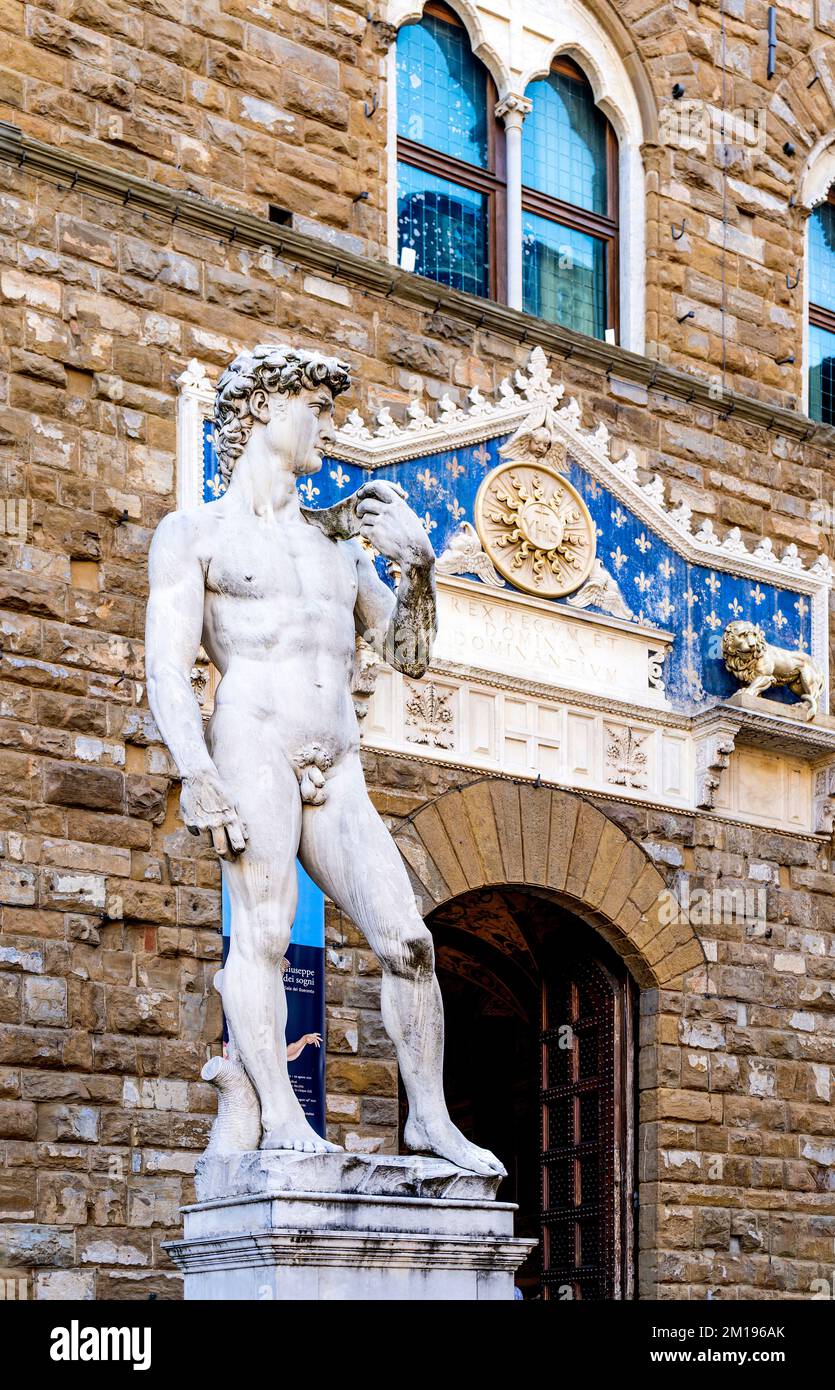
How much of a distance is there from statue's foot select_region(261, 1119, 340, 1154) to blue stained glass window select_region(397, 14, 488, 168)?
7641 millimetres

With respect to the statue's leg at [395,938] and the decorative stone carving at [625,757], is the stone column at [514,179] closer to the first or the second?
the decorative stone carving at [625,757]

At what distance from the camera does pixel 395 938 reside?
7.99m

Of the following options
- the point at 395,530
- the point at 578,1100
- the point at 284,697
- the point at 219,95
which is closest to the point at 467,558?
the point at 219,95

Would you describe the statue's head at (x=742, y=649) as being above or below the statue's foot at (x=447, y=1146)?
above

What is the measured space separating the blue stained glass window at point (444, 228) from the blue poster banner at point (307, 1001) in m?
4.07

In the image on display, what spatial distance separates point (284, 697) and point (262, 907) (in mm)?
740

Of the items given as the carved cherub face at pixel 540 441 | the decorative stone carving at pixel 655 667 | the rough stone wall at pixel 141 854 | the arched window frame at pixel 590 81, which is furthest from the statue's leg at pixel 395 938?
the arched window frame at pixel 590 81

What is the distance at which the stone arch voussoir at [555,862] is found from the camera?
12492 millimetres

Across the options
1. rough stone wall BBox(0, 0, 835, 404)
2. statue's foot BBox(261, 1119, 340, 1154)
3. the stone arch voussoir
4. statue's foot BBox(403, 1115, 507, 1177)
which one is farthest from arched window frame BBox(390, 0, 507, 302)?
statue's foot BBox(261, 1119, 340, 1154)

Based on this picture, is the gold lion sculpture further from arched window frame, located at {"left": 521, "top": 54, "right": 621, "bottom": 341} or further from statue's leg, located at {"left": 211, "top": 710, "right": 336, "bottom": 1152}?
statue's leg, located at {"left": 211, "top": 710, "right": 336, "bottom": 1152}

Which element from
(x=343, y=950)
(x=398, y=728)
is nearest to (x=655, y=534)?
(x=398, y=728)

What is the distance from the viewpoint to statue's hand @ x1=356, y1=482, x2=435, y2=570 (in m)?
8.34

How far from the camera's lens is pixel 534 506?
44.0 ft

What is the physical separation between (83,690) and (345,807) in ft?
11.6
